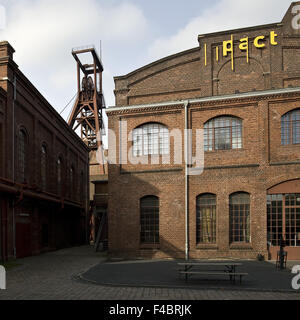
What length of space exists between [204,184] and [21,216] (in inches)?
388

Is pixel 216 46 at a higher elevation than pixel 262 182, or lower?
higher

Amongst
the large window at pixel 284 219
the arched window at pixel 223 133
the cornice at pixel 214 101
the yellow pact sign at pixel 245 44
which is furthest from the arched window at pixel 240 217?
the yellow pact sign at pixel 245 44

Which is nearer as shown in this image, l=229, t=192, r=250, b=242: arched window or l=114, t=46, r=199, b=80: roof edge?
l=229, t=192, r=250, b=242: arched window

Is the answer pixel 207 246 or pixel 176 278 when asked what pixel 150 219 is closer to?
pixel 207 246

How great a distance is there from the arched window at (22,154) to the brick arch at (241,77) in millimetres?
11152

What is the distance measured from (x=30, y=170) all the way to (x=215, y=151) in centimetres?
1070

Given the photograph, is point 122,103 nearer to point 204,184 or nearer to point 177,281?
point 204,184

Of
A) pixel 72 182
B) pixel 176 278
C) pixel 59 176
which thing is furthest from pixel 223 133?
pixel 72 182

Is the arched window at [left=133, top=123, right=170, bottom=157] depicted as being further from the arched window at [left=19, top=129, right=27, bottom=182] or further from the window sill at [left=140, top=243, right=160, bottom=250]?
the arched window at [left=19, top=129, right=27, bottom=182]

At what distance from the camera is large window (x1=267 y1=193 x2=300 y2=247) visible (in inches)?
602

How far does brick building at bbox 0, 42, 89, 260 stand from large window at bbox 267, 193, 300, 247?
1205 centimetres

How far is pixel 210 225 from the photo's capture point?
639 inches

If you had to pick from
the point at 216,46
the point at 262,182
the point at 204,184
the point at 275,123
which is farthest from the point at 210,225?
the point at 216,46

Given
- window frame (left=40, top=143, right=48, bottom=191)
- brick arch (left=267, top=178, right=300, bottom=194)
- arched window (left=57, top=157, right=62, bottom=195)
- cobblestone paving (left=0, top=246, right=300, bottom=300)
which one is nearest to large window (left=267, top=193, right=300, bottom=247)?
brick arch (left=267, top=178, right=300, bottom=194)
